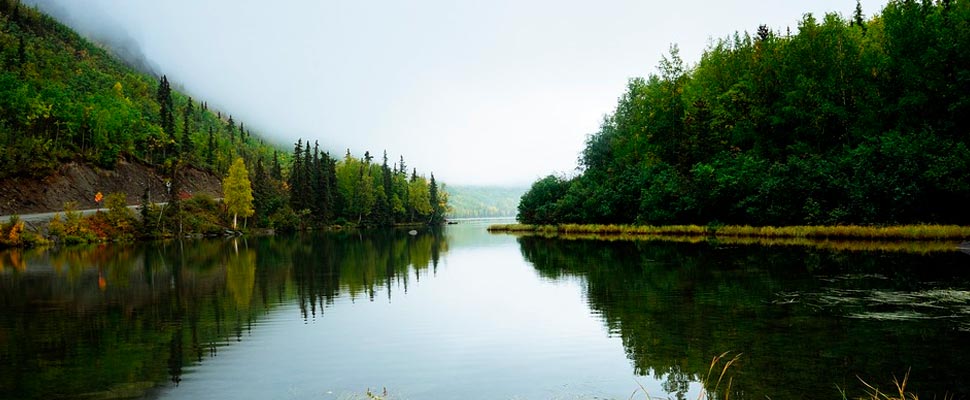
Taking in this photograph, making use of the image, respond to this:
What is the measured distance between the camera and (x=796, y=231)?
1730 inches

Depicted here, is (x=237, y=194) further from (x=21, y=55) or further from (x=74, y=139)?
Answer: (x=21, y=55)

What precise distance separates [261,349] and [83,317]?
26.6 ft

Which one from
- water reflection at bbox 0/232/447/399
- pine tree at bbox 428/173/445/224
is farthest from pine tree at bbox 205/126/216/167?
water reflection at bbox 0/232/447/399

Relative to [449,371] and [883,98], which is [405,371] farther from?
[883,98]

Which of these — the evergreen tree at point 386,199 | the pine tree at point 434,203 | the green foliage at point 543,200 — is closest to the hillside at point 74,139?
the evergreen tree at point 386,199

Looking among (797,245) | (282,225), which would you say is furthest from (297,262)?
(282,225)

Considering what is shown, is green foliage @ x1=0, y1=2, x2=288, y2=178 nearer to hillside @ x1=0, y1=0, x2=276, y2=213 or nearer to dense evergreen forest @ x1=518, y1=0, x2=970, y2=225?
hillside @ x1=0, y1=0, x2=276, y2=213

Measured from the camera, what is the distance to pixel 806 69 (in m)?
52.9

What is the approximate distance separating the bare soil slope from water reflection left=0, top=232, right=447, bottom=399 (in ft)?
152

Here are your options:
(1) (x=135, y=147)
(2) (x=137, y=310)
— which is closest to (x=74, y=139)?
(1) (x=135, y=147)

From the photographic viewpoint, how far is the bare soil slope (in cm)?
7412

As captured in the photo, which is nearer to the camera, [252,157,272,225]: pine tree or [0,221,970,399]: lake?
[0,221,970,399]: lake

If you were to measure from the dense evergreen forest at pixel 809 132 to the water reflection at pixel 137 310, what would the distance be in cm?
2974

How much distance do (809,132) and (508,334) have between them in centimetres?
4844
